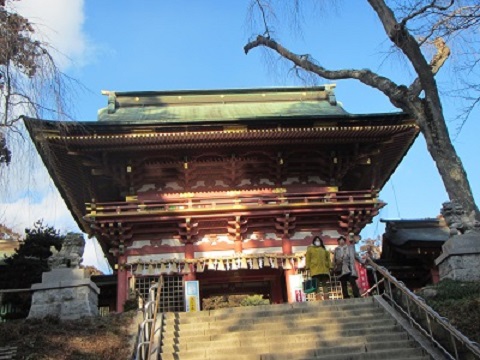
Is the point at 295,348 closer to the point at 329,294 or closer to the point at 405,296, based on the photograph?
the point at 405,296

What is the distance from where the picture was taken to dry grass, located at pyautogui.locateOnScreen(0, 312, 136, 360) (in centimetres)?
890

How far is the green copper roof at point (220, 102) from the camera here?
2228 cm

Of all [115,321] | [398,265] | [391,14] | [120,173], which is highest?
[391,14]

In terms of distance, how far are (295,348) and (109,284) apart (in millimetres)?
11144

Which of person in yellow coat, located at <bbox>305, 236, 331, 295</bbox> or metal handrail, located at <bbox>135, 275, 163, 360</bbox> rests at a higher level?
person in yellow coat, located at <bbox>305, 236, 331, 295</bbox>

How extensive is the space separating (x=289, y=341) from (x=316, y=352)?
65 centimetres

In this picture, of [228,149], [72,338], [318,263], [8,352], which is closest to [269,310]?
[318,263]

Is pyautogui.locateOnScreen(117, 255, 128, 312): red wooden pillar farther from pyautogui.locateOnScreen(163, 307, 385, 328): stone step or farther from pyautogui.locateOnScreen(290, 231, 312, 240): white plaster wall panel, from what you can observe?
pyautogui.locateOnScreen(163, 307, 385, 328): stone step

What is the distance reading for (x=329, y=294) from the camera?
16531mm

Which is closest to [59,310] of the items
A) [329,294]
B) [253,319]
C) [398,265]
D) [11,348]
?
[11,348]

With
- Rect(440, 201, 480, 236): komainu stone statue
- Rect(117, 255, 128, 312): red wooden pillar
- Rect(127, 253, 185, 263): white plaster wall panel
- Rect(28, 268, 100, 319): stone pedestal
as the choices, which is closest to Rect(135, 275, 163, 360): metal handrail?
Rect(28, 268, 100, 319): stone pedestal

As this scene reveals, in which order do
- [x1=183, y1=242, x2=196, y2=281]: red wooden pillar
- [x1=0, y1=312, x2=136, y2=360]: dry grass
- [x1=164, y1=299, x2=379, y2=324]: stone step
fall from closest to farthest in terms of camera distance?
[x1=0, y1=312, x2=136, y2=360]: dry grass → [x1=164, y1=299, x2=379, y2=324]: stone step → [x1=183, y1=242, x2=196, y2=281]: red wooden pillar

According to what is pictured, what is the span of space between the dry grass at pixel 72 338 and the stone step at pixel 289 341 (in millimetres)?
1026

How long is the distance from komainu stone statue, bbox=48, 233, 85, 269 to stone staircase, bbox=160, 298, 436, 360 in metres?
3.07
